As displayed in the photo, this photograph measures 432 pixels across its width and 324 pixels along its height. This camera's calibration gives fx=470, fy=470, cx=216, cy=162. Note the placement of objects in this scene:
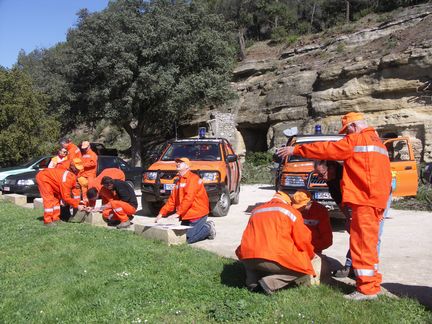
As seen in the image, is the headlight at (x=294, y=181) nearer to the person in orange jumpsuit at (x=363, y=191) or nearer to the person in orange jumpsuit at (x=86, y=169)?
the person in orange jumpsuit at (x=86, y=169)

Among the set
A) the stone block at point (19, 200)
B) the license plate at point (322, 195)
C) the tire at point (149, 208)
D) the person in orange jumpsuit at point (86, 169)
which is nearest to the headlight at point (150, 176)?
the tire at point (149, 208)

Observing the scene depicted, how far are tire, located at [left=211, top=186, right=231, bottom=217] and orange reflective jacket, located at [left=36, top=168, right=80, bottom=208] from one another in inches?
128

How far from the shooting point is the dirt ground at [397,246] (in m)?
5.36

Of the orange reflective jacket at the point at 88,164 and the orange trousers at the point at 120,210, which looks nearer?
the orange trousers at the point at 120,210

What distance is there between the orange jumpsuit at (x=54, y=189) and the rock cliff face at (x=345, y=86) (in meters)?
15.2

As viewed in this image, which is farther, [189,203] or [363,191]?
[189,203]

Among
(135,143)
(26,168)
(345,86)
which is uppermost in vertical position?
(345,86)

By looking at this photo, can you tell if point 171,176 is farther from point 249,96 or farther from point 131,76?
point 249,96

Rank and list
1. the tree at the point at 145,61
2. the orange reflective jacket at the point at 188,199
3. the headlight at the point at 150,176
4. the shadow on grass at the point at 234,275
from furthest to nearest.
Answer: the tree at the point at 145,61
the headlight at the point at 150,176
the orange reflective jacket at the point at 188,199
the shadow on grass at the point at 234,275

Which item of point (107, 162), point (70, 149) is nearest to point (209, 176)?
point (70, 149)

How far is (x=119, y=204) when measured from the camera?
9.10 m

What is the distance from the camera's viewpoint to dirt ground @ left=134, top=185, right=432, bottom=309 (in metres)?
5.36

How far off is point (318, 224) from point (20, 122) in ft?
60.1

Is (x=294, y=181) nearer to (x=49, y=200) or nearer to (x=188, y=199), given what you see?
(x=188, y=199)
